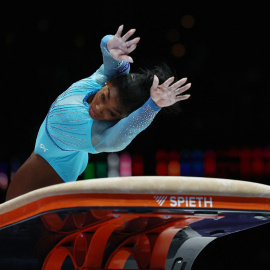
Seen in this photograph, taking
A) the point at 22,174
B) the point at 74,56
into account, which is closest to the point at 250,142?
the point at 74,56

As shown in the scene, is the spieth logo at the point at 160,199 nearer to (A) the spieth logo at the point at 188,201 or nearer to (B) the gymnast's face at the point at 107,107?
(A) the spieth logo at the point at 188,201

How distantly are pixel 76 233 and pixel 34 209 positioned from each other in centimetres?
16

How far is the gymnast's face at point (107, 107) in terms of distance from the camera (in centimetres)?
208

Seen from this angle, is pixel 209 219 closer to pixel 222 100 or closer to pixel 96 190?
pixel 96 190

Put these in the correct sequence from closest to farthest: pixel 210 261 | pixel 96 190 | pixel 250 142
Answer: pixel 96 190 < pixel 210 261 < pixel 250 142

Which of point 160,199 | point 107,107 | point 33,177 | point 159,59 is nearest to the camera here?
point 160,199

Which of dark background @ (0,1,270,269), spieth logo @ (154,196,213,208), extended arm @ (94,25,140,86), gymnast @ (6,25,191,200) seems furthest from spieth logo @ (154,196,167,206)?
dark background @ (0,1,270,269)

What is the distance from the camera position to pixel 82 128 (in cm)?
213

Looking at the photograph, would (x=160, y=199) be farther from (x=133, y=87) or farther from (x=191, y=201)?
(x=133, y=87)

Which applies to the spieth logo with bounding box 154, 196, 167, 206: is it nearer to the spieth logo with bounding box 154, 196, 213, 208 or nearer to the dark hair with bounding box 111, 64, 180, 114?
the spieth logo with bounding box 154, 196, 213, 208

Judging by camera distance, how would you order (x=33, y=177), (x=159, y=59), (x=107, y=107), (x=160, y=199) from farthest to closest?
1. (x=159, y=59)
2. (x=33, y=177)
3. (x=107, y=107)
4. (x=160, y=199)

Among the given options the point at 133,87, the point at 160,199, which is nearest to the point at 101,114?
the point at 133,87

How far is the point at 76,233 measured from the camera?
1339mm

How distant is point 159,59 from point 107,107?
85.2 inches
